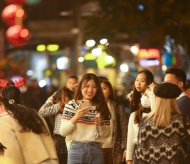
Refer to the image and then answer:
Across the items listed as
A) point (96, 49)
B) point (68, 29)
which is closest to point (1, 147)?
point (96, 49)

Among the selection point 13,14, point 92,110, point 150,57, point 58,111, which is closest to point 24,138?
Result: point 92,110

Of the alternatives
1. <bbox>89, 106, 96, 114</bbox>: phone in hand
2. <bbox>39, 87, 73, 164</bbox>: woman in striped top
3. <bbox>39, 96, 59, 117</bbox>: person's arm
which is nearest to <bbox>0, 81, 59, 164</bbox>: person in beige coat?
<bbox>89, 106, 96, 114</bbox>: phone in hand

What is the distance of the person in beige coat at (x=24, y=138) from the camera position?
31.2 ft

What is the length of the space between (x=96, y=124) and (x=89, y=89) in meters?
0.48

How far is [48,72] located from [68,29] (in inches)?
337

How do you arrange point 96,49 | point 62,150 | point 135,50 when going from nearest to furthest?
point 62,150
point 96,49
point 135,50

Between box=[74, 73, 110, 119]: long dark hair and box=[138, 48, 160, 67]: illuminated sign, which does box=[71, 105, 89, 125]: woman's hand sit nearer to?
box=[74, 73, 110, 119]: long dark hair

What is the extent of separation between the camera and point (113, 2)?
2745 cm

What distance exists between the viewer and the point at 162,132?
32.2 ft

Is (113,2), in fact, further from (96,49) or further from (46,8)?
(46,8)

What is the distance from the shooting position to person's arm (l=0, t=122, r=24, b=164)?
31.0ft

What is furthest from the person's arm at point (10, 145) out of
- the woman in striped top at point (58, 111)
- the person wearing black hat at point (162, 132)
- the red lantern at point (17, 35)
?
the red lantern at point (17, 35)

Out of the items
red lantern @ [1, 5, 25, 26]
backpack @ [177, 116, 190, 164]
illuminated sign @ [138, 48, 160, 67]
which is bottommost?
backpack @ [177, 116, 190, 164]

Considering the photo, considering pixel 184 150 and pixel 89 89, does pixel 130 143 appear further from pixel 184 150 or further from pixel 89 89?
pixel 184 150
